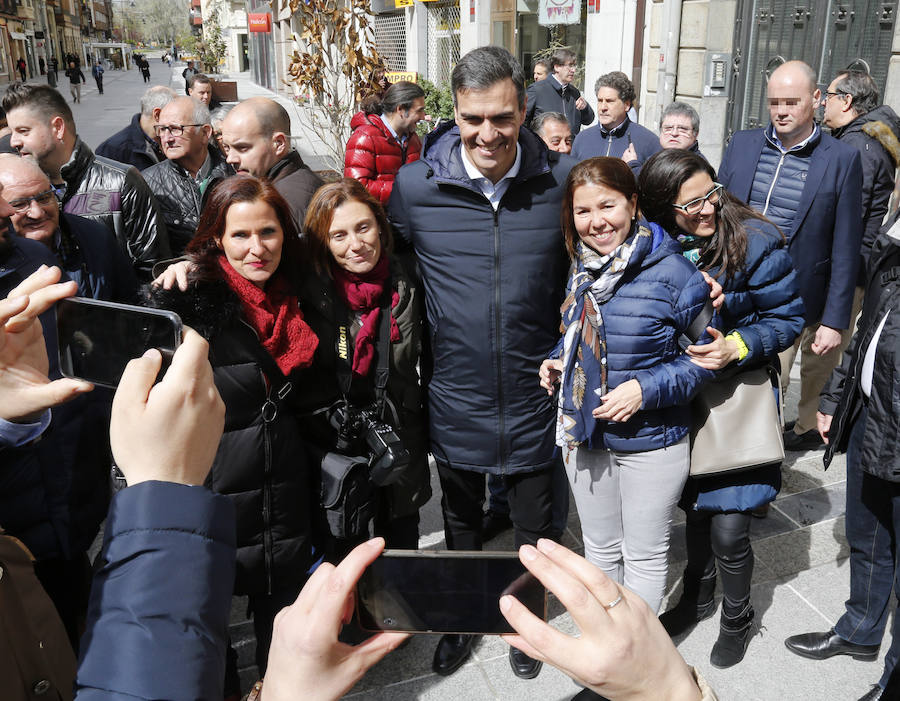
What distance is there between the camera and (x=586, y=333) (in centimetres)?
249

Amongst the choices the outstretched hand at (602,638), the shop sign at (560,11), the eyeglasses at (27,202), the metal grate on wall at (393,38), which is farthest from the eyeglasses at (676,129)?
the metal grate on wall at (393,38)

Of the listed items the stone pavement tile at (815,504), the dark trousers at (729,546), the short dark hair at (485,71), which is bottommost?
the stone pavement tile at (815,504)

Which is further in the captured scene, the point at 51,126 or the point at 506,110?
the point at 51,126

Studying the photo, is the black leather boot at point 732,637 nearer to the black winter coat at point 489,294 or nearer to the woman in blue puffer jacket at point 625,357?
the woman in blue puffer jacket at point 625,357

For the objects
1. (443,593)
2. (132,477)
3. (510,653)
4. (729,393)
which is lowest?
(510,653)

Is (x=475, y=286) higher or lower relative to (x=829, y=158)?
lower

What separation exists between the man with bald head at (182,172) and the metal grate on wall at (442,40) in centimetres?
1209

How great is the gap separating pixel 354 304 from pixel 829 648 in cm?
223

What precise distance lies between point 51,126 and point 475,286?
8.59ft

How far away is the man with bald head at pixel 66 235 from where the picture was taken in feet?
8.91

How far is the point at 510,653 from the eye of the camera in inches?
117

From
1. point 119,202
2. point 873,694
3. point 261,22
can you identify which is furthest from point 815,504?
point 261,22

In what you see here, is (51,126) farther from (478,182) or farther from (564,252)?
(564,252)

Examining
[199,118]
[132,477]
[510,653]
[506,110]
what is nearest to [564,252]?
[506,110]
